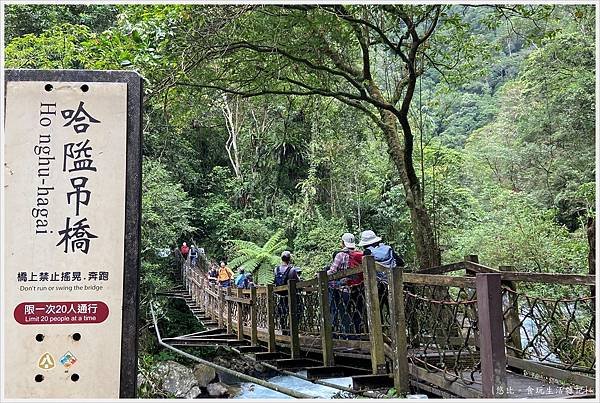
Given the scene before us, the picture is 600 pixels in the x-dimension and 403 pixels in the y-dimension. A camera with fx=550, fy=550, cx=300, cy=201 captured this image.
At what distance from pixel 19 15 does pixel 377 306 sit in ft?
34.0

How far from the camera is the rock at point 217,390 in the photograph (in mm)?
10008

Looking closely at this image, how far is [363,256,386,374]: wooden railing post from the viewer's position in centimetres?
351

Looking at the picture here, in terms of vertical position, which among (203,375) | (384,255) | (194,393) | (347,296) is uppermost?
(384,255)

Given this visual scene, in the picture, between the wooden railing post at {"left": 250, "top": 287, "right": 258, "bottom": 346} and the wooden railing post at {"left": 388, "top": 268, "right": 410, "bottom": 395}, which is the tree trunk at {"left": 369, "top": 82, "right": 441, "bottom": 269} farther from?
the wooden railing post at {"left": 388, "top": 268, "right": 410, "bottom": 395}

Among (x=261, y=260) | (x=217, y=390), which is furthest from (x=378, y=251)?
(x=261, y=260)

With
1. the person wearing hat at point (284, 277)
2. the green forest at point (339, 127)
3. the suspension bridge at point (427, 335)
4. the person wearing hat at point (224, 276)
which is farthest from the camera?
the person wearing hat at point (224, 276)

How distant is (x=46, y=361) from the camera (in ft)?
6.39

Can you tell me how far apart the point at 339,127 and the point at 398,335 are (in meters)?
7.74

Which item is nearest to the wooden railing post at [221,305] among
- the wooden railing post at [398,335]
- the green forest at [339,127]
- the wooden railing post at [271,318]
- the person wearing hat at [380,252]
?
the wooden railing post at [271,318]

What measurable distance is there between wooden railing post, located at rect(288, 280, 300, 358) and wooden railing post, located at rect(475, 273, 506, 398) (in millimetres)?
2331

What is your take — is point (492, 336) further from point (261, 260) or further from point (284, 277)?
point (261, 260)

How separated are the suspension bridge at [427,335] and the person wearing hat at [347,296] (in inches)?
0.5

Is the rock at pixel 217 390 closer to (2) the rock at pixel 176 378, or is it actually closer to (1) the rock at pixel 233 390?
(1) the rock at pixel 233 390

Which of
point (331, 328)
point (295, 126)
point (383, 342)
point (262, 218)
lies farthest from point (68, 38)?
point (262, 218)
